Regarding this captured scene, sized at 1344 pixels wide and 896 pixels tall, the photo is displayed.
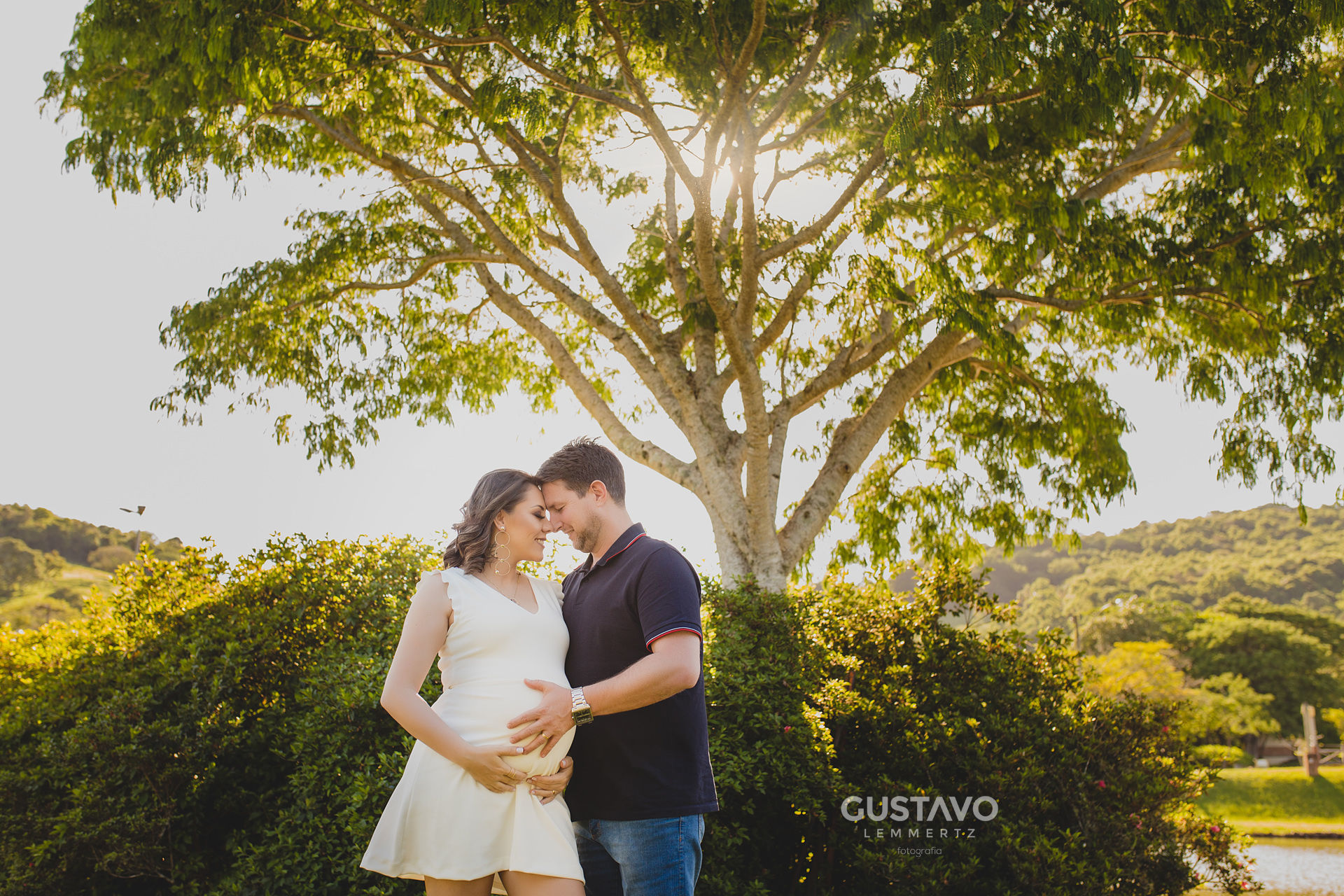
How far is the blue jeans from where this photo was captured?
2.48 m

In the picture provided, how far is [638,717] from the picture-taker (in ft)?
8.49

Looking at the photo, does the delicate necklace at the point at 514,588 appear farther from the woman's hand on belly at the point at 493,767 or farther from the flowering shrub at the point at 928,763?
the flowering shrub at the point at 928,763

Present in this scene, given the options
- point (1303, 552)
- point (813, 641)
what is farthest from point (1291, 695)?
point (1303, 552)

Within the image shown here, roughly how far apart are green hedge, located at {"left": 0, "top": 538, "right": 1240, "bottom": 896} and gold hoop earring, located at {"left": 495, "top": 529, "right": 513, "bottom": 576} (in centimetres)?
202

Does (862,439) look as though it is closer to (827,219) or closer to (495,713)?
(827,219)

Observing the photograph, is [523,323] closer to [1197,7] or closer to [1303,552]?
[1197,7]

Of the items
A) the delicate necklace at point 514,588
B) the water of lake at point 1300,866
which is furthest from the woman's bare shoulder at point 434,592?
the water of lake at point 1300,866

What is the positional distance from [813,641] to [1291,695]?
5192cm

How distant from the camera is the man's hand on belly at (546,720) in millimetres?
2387

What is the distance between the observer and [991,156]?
7.60 meters

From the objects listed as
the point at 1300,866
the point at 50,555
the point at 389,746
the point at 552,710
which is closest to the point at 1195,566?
the point at 1300,866

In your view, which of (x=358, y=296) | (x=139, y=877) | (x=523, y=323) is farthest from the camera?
(x=358, y=296)

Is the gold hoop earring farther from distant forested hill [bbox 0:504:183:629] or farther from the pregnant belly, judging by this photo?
distant forested hill [bbox 0:504:183:629]

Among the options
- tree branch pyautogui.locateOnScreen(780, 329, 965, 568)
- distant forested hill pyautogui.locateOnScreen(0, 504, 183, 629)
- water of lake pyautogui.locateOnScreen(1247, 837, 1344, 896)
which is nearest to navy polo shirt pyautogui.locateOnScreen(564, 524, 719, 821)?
tree branch pyautogui.locateOnScreen(780, 329, 965, 568)
